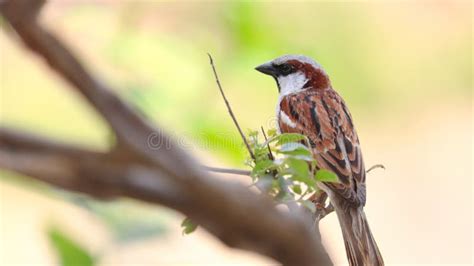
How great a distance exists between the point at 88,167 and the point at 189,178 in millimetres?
34

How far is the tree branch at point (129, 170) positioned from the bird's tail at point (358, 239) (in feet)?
1.97

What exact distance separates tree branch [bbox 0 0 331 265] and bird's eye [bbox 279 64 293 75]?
151 cm

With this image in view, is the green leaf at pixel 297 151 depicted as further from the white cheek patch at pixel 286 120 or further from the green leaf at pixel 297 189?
the white cheek patch at pixel 286 120

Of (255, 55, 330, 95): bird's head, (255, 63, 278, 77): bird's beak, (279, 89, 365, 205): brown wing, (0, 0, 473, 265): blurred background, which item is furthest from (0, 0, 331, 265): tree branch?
(255, 55, 330, 95): bird's head

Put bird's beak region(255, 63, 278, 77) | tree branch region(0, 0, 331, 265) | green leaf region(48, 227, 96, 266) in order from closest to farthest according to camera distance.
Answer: tree branch region(0, 0, 331, 265), green leaf region(48, 227, 96, 266), bird's beak region(255, 63, 278, 77)

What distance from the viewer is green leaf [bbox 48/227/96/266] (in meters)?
0.55

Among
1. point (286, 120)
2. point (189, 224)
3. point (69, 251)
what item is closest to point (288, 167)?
point (69, 251)

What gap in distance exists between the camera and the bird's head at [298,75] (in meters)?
1.82

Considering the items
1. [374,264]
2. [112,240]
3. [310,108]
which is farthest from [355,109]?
[112,240]

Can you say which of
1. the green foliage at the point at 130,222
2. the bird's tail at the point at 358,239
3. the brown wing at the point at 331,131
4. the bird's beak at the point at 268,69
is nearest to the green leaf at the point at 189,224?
the green foliage at the point at 130,222

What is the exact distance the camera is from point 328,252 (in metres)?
0.32

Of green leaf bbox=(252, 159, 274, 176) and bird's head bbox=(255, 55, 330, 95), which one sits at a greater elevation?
green leaf bbox=(252, 159, 274, 176)

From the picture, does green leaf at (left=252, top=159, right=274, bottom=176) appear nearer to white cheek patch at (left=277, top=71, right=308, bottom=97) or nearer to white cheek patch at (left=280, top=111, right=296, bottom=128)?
white cheek patch at (left=280, top=111, right=296, bottom=128)

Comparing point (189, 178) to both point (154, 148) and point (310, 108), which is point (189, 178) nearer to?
point (154, 148)
